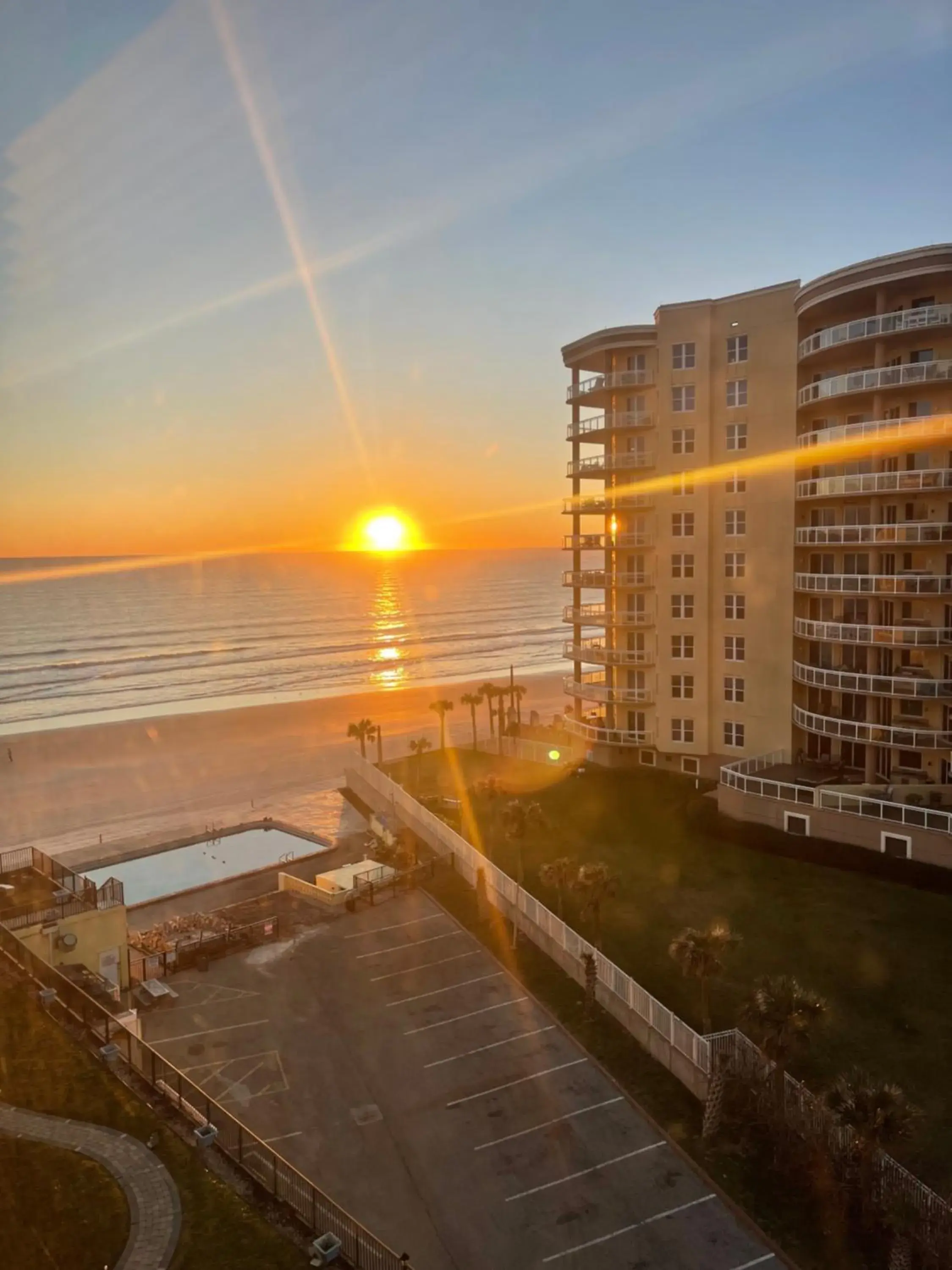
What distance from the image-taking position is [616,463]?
4494 cm

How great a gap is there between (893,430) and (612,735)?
1964 cm

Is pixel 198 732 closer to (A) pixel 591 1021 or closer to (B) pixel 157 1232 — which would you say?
(A) pixel 591 1021

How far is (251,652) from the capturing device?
4715 inches

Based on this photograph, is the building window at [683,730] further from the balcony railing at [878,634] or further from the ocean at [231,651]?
the ocean at [231,651]

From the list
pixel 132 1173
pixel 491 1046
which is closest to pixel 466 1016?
pixel 491 1046

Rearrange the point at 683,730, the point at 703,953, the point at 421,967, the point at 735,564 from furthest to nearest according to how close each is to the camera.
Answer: the point at 683,730 → the point at 735,564 → the point at 421,967 → the point at 703,953

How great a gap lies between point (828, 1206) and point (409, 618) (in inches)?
5863

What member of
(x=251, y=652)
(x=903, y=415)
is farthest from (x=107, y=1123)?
(x=251, y=652)

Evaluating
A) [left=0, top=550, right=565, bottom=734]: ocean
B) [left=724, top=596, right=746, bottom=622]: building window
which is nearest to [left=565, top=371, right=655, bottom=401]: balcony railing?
[left=724, top=596, right=746, bottom=622]: building window

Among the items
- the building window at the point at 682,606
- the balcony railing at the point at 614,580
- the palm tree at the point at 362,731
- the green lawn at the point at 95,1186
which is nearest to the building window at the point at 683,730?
the building window at the point at 682,606

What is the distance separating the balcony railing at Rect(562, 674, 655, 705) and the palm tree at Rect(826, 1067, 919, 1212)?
29.3 m

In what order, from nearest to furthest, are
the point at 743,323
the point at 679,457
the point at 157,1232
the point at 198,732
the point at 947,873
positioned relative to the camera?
the point at 157,1232
the point at 947,873
the point at 743,323
the point at 679,457
the point at 198,732

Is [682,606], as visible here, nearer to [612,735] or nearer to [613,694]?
[613,694]

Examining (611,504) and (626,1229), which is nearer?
(626,1229)
